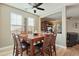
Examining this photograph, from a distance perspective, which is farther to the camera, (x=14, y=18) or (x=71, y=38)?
(x=71, y=38)

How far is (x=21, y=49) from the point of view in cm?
206

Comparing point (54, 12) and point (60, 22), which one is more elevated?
point (54, 12)

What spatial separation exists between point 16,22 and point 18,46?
46 centimetres

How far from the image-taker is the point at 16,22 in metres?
2.03

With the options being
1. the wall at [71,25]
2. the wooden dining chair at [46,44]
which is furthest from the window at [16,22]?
the wall at [71,25]

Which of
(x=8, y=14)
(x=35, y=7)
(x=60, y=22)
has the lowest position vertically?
(x=60, y=22)

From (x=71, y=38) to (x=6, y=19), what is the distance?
1355 mm

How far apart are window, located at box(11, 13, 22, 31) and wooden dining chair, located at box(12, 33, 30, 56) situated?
0.44ft

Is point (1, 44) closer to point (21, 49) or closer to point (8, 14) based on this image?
point (21, 49)

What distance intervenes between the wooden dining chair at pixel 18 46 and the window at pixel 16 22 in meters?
0.13

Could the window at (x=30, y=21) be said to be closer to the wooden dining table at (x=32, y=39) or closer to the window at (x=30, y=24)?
the window at (x=30, y=24)

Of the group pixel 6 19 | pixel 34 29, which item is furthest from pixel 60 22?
pixel 6 19

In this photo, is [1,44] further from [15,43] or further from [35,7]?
[35,7]

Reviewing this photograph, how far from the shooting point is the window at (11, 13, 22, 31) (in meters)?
2.01
